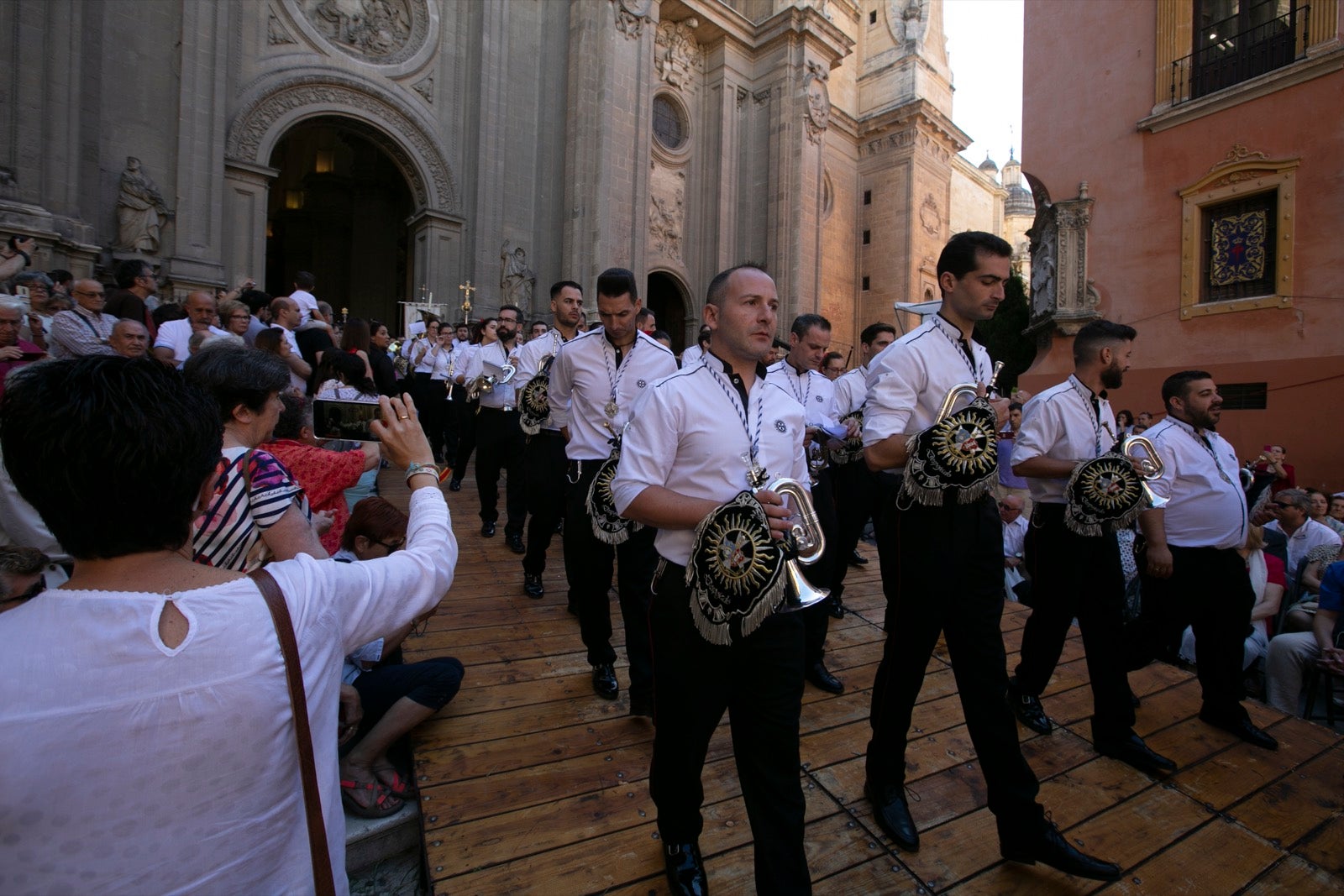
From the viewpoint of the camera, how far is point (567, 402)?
4.59 metres

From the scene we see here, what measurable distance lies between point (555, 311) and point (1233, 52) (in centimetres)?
1559

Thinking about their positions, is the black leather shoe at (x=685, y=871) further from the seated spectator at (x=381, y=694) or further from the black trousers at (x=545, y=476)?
the black trousers at (x=545, y=476)

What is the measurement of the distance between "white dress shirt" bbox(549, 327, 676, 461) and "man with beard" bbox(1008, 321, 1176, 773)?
7.23ft

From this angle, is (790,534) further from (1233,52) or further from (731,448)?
(1233,52)

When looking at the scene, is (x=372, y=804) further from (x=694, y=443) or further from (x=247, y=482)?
(x=694, y=443)

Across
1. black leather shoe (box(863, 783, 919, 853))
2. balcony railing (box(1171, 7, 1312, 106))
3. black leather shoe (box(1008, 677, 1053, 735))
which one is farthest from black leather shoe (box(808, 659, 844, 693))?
balcony railing (box(1171, 7, 1312, 106))

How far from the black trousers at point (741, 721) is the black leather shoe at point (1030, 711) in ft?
7.66

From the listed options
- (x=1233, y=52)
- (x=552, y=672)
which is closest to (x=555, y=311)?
(x=552, y=672)

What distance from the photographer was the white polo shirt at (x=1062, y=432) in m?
3.80

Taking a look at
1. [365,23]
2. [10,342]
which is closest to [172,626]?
[10,342]

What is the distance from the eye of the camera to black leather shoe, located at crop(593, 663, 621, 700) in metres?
3.90

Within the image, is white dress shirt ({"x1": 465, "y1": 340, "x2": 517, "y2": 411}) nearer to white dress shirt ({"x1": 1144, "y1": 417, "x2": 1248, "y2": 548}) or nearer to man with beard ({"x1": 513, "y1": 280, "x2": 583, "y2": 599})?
man with beard ({"x1": 513, "y1": 280, "x2": 583, "y2": 599})

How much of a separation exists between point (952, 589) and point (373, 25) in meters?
17.8

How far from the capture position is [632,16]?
18.3 meters
